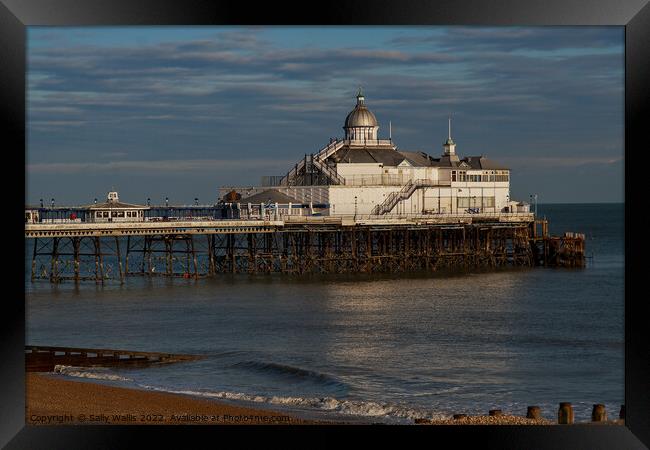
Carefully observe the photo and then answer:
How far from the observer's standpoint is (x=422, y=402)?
2200 centimetres

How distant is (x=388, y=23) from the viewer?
34.9ft

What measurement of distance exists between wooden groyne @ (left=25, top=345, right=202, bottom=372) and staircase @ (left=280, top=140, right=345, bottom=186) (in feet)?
124

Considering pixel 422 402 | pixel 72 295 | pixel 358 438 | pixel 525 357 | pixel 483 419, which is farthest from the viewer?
pixel 72 295

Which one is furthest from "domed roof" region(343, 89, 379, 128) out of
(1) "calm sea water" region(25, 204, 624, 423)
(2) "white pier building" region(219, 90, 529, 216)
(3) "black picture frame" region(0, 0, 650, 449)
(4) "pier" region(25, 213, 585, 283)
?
(3) "black picture frame" region(0, 0, 650, 449)

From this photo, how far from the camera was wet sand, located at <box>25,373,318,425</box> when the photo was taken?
1775 cm

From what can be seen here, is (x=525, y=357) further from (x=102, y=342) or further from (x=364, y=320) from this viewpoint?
(x=102, y=342)

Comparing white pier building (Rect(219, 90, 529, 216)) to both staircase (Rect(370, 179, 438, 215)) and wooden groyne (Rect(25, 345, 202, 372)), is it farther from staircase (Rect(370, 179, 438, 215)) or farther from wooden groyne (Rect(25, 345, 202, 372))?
wooden groyne (Rect(25, 345, 202, 372))

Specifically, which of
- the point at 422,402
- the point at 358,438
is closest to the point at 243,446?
the point at 358,438

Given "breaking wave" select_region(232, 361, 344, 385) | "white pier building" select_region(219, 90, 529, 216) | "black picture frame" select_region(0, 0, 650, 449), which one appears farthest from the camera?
"white pier building" select_region(219, 90, 529, 216)

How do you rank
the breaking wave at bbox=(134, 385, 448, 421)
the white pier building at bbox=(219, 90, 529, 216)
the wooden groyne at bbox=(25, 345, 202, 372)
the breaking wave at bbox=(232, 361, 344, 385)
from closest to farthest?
the breaking wave at bbox=(134, 385, 448, 421) → the breaking wave at bbox=(232, 361, 344, 385) → the wooden groyne at bbox=(25, 345, 202, 372) → the white pier building at bbox=(219, 90, 529, 216)

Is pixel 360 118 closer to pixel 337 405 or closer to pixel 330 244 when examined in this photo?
pixel 330 244

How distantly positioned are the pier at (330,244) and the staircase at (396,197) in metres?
2.23

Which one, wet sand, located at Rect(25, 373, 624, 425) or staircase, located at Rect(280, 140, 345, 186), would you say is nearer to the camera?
wet sand, located at Rect(25, 373, 624, 425)
